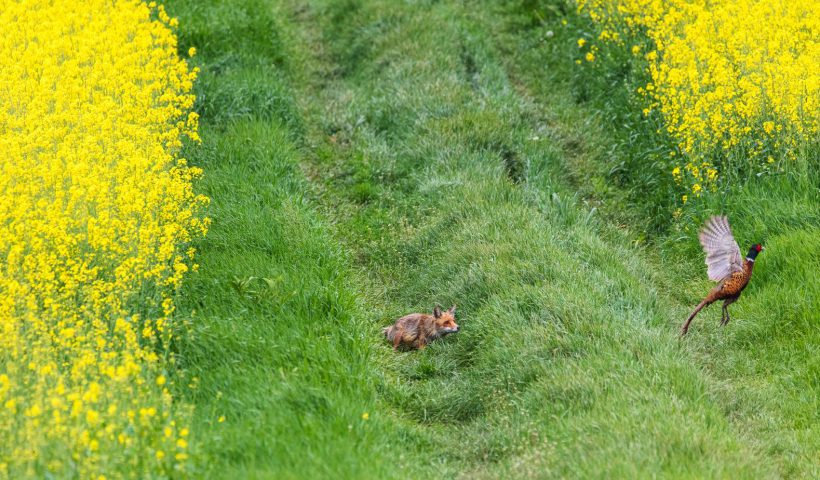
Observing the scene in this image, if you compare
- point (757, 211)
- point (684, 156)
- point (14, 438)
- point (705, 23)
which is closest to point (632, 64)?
point (705, 23)

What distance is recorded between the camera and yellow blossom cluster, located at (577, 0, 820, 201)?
26.5 feet

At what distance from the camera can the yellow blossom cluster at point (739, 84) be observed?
8078 millimetres

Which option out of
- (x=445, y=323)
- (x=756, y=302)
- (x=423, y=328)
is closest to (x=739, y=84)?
(x=756, y=302)

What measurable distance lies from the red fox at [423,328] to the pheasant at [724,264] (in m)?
1.65

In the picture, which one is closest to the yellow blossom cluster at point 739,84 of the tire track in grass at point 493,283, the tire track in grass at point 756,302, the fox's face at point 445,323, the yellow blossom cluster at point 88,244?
the tire track in grass at point 756,302

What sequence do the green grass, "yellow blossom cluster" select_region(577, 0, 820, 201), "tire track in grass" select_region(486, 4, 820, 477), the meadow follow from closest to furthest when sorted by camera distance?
the meadow, the green grass, "tire track in grass" select_region(486, 4, 820, 477), "yellow blossom cluster" select_region(577, 0, 820, 201)

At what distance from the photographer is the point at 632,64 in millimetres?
10320

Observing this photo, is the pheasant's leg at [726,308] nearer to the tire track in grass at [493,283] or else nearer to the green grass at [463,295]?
the green grass at [463,295]

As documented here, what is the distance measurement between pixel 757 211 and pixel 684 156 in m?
1.17

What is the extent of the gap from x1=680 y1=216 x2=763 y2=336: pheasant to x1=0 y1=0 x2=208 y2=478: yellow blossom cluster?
360 cm

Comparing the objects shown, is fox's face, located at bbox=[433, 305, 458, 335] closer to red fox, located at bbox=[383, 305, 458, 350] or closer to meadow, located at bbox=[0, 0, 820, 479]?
red fox, located at bbox=[383, 305, 458, 350]

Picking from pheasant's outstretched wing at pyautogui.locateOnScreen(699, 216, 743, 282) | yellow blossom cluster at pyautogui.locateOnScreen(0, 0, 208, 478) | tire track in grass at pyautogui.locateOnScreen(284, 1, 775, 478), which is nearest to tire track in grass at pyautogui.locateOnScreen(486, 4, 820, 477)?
tire track in grass at pyautogui.locateOnScreen(284, 1, 775, 478)

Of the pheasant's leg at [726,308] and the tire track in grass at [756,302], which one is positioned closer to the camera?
the tire track in grass at [756,302]

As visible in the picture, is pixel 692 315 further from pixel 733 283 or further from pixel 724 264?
pixel 724 264
